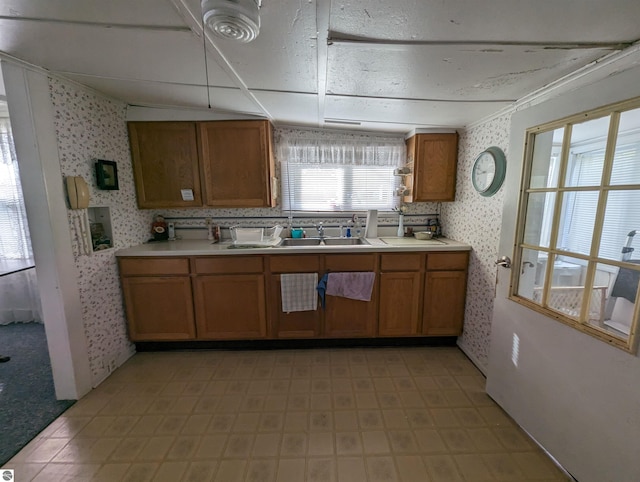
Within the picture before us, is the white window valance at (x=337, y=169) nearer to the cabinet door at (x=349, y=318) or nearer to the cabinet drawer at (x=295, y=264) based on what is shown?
the cabinet drawer at (x=295, y=264)

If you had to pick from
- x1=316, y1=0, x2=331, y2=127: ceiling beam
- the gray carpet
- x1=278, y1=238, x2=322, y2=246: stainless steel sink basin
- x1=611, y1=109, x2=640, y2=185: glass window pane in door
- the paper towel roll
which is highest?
x1=316, y1=0, x2=331, y2=127: ceiling beam

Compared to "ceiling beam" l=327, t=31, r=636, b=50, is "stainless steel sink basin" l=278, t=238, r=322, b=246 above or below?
below

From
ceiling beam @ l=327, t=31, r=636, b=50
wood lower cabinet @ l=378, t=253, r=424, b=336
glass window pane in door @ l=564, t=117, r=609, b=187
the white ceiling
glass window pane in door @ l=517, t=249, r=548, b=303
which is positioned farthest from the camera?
wood lower cabinet @ l=378, t=253, r=424, b=336

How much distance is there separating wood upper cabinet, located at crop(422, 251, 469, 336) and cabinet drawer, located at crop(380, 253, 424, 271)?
10 cm

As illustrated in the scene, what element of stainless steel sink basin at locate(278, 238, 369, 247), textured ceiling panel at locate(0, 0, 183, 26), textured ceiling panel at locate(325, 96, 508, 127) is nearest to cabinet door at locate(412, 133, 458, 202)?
textured ceiling panel at locate(325, 96, 508, 127)

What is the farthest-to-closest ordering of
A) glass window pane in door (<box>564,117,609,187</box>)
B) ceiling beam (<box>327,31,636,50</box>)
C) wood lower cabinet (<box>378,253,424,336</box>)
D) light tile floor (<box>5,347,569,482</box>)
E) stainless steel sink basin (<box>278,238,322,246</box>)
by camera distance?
stainless steel sink basin (<box>278,238,322,246</box>) → wood lower cabinet (<box>378,253,424,336</box>) → light tile floor (<box>5,347,569,482</box>) → glass window pane in door (<box>564,117,609,187</box>) → ceiling beam (<box>327,31,636,50</box>)

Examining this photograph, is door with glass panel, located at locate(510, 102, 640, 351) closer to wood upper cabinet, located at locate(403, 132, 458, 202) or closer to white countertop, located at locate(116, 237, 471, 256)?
white countertop, located at locate(116, 237, 471, 256)

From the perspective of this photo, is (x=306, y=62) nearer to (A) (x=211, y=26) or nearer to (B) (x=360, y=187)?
(A) (x=211, y=26)

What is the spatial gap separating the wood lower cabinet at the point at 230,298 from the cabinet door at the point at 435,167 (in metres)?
1.64

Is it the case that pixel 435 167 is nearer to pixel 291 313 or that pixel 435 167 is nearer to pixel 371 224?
pixel 371 224

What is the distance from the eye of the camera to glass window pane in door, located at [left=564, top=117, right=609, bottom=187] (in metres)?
1.16

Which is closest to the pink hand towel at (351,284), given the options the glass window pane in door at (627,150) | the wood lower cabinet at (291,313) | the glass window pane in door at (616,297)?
the wood lower cabinet at (291,313)

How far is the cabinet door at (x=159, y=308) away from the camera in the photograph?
221cm

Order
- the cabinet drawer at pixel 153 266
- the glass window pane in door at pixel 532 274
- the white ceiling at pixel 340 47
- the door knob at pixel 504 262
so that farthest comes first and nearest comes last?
the cabinet drawer at pixel 153 266 < the door knob at pixel 504 262 < the glass window pane in door at pixel 532 274 < the white ceiling at pixel 340 47
